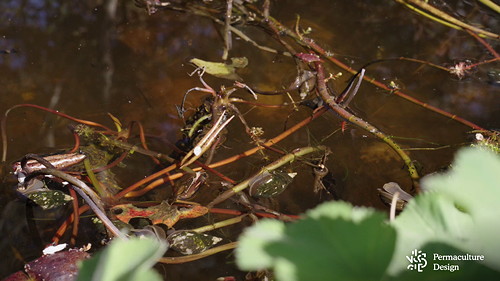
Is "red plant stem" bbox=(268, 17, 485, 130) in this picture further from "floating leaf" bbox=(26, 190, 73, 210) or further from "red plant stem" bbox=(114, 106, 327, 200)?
"floating leaf" bbox=(26, 190, 73, 210)

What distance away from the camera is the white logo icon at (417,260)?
0.51 meters

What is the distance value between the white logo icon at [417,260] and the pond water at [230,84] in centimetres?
87

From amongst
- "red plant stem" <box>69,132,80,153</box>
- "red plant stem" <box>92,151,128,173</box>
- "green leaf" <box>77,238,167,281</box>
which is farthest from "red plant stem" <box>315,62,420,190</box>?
"green leaf" <box>77,238,167,281</box>

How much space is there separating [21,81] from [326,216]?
65.6 inches

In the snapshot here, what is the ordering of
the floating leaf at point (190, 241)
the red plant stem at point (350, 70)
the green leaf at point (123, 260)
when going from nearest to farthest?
the green leaf at point (123, 260) → the floating leaf at point (190, 241) → the red plant stem at point (350, 70)

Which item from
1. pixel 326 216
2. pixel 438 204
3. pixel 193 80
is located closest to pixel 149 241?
pixel 326 216

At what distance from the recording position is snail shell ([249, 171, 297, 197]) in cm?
148

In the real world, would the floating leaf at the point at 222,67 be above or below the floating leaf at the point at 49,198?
above

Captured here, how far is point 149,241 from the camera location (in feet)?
1.69

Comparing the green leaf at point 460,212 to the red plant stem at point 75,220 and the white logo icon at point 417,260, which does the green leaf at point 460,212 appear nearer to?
the white logo icon at point 417,260

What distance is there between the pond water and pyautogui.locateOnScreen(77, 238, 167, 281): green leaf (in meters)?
0.81

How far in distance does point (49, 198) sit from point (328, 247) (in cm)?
119

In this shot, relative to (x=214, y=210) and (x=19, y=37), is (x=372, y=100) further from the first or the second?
(x=19, y=37)

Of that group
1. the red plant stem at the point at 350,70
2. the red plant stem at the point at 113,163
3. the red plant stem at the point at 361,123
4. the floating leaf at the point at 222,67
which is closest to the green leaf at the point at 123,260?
the red plant stem at the point at 113,163
